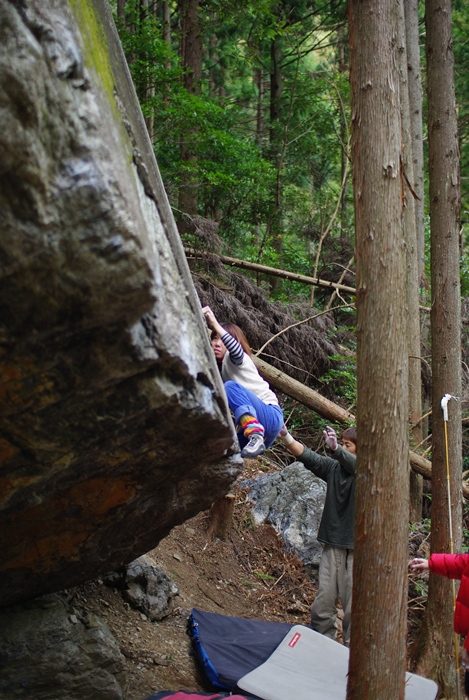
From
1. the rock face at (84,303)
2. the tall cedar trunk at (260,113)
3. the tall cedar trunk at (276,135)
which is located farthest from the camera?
the tall cedar trunk at (260,113)

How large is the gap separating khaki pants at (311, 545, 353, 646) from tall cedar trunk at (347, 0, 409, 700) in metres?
2.33

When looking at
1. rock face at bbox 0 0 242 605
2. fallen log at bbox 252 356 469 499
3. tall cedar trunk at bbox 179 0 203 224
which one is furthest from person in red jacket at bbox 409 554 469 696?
tall cedar trunk at bbox 179 0 203 224

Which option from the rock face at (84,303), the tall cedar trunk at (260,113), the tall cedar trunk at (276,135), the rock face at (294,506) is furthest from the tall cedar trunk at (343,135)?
the rock face at (84,303)

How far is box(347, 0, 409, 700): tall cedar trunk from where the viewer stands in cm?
320

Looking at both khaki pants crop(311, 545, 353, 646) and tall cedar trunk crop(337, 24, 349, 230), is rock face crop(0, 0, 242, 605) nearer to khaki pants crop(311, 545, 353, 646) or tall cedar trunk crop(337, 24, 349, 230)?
khaki pants crop(311, 545, 353, 646)

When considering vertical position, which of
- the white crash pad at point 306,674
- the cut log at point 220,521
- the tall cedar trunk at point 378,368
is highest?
the tall cedar trunk at point 378,368

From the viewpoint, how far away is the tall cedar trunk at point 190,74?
1130 centimetres

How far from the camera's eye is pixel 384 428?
10.8 ft

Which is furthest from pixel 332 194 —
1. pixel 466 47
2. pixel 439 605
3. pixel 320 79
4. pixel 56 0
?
pixel 56 0

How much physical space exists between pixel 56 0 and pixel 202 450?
1.81 metres

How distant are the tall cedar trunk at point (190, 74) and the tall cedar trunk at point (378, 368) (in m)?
7.64

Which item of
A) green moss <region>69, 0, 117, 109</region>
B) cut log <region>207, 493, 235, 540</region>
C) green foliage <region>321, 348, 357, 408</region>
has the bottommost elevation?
cut log <region>207, 493, 235, 540</region>

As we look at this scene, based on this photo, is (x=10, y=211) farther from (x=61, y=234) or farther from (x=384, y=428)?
(x=384, y=428)

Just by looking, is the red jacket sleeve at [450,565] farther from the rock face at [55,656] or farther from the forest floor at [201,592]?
the rock face at [55,656]
